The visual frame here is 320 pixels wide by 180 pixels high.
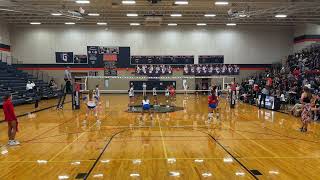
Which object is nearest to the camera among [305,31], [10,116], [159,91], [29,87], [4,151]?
[4,151]

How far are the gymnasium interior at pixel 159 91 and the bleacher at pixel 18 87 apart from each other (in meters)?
0.16

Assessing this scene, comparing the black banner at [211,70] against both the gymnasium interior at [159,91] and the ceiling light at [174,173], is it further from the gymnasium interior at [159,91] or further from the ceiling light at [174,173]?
the ceiling light at [174,173]

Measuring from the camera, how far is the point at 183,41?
39531mm

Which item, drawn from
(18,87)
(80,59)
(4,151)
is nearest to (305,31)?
(80,59)

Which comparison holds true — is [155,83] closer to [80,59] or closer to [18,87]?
[80,59]

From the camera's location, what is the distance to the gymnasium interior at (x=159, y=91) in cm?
813

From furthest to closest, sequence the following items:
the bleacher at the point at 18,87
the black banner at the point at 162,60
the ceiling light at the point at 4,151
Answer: the black banner at the point at 162,60 → the bleacher at the point at 18,87 → the ceiling light at the point at 4,151

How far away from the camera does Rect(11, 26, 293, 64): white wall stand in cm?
3872

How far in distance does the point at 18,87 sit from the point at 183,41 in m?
20.6

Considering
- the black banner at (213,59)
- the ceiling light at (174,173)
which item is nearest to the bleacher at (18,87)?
the black banner at (213,59)

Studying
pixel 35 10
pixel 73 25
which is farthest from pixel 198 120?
→ pixel 73 25

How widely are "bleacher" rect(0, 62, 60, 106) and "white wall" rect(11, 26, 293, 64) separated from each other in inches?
208

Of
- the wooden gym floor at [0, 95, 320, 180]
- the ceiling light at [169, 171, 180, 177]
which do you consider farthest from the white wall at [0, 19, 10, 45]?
the ceiling light at [169, 171, 180, 177]

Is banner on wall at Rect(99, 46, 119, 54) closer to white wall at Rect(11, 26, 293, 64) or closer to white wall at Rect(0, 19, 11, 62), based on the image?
white wall at Rect(11, 26, 293, 64)
